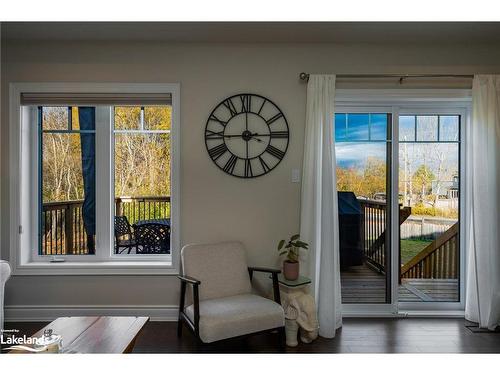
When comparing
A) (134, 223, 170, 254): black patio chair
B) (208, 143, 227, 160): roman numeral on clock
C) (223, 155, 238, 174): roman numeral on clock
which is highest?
(208, 143, 227, 160): roman numeral on clock

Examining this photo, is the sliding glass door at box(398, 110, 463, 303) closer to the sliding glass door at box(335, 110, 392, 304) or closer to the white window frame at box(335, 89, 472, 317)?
the white window frame at box(335, 89, 472, 317)

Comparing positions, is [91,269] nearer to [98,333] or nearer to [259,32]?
[98,333]

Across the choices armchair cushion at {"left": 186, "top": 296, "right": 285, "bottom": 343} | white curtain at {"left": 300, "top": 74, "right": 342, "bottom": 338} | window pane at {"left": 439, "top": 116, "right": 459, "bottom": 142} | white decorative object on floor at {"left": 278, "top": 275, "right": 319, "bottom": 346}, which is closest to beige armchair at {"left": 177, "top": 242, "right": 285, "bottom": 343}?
armchair cushion at {"left": 186, "top": 296, "right": 285, "bottom": 343}

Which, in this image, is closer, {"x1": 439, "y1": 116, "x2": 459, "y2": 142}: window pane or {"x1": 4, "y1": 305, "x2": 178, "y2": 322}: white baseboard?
{"x1": 4, "y1": 305, "x2": 178, "y2": 322}: white baseboard

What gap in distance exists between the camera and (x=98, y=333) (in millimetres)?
1854

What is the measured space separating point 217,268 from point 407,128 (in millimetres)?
2337

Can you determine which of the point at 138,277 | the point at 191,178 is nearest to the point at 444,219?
the point at 191,178

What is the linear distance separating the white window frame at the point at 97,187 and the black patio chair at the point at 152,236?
0.15 meters

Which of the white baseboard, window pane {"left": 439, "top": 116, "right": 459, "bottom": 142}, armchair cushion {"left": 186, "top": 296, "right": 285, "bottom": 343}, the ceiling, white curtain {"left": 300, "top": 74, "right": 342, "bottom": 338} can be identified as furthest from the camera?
window pane {"left": 439, "top": 116, "right": 459, "bottom": 142}

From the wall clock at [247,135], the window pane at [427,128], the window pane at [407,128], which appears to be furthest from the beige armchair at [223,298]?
the window pane at [427,128]

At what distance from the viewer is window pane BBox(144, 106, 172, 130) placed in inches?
126

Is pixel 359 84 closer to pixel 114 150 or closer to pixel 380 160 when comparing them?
pixel 380 160

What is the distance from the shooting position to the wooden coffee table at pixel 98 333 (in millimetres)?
1688

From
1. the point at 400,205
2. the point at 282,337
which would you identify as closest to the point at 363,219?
the point at 400,205
